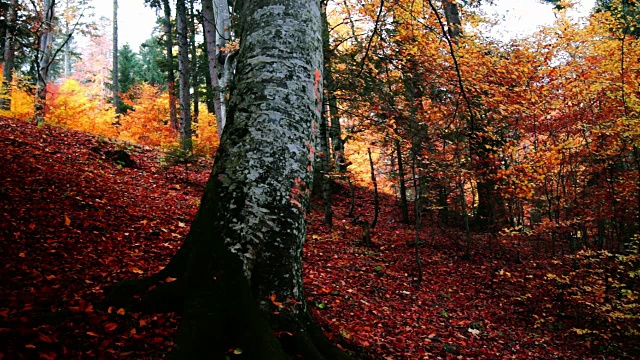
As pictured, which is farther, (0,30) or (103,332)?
(0,30)

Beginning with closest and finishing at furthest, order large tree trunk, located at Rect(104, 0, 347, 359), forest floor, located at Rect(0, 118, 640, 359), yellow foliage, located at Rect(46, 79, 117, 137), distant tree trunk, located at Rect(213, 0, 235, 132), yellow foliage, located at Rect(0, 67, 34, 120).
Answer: large tree trunk, located at Rect(104, 0, 347, 359) < forest floor, located at Rect(0, 118, 640, 359) < distant tree trunk, located at Rect(213, 0, 235, 132) < yellow foliage, located at Rect(0, 67, 34, 120) < yellow foliage, located at Rect(46, 79, 117, 137)

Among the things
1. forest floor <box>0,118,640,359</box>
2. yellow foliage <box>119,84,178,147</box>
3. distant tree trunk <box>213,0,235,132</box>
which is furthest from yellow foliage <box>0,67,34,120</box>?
distant tree trunk <box>213,0,235,132</box>

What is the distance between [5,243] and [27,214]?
0.97 meters

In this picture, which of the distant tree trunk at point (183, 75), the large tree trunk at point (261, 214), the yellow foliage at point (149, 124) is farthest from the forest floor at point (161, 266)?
the yellow foliage at point (149, 124)

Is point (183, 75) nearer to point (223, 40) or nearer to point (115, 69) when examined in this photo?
point (223, 40)

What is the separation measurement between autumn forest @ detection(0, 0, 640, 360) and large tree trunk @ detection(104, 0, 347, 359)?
1cm

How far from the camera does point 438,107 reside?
9.83 m

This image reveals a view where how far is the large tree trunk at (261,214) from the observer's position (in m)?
2.27

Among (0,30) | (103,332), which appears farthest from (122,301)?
(0,30)

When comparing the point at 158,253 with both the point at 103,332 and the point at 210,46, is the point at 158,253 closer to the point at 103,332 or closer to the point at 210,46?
the point at 103,332

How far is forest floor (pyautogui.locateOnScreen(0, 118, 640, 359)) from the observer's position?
2602mm

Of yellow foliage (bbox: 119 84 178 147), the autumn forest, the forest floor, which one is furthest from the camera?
yellow foliage (bbox: 119 84 178 147)

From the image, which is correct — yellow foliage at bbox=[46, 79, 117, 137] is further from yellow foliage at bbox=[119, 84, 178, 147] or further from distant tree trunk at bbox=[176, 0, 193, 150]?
distant tree trunk at bbox=[176, 0, 193, 150]

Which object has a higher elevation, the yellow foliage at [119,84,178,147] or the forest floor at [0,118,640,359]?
the yellow foliage at [119,84,178,147]
